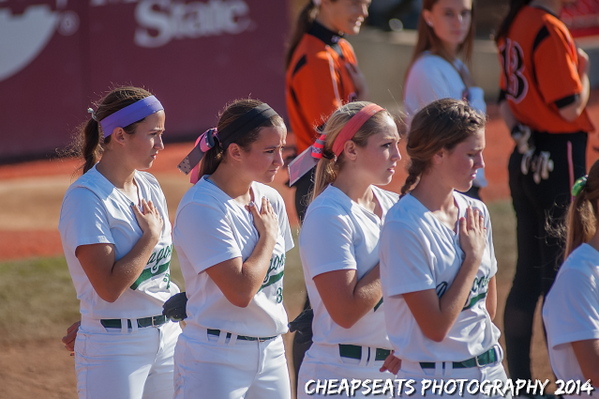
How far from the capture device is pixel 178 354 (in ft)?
10.0

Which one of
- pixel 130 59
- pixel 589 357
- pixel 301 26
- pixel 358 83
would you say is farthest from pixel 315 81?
pixel 130 59

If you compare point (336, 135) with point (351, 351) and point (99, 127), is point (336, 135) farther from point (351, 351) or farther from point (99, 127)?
point (99, 127)

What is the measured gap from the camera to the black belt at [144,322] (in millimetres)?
3152

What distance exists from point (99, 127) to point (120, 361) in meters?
1.09

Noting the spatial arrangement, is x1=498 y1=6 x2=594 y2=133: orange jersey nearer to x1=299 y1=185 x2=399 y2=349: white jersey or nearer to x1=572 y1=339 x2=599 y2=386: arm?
x1=299 y1=185 x2=399 y2=349: white jersey

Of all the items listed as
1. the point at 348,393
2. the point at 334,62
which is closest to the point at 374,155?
the point at 348,393

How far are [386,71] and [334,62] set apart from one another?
11.9m

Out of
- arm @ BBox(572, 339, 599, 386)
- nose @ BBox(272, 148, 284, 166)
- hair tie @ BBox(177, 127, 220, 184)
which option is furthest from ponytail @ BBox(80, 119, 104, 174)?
arm @ BBox(572, 339, 599, 386)

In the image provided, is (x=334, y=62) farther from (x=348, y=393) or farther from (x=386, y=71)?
(x=386, y=71)

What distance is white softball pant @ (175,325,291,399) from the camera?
2.94 meters

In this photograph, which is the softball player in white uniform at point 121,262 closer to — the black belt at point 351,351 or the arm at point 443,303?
the black belt at point 351,351

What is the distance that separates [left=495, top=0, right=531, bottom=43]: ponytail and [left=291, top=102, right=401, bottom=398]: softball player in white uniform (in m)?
1.95

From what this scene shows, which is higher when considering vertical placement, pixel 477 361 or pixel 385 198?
pixel 385 198

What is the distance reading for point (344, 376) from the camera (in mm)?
2869
